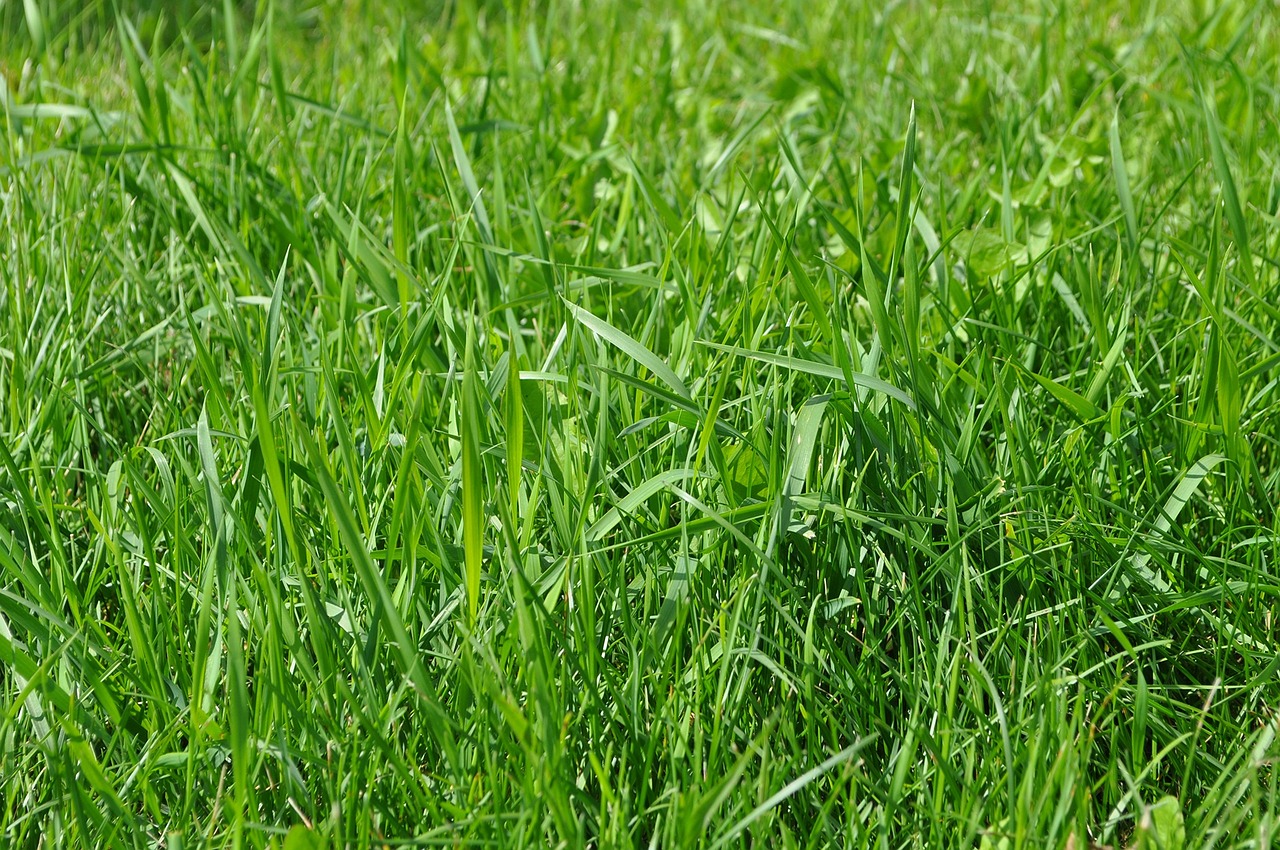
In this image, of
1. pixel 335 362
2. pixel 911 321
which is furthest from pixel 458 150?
pixel 911 321

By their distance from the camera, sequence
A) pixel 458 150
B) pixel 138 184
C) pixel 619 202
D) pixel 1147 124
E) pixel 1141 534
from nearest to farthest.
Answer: pixel 1141 534, pixel 458 150, pixel 138 184, pixel 619 202, pixel 1147 124

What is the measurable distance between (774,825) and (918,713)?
0.60ft

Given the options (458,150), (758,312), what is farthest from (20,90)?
(758,312)

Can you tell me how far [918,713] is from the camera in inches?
47.1

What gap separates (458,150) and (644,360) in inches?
25.1

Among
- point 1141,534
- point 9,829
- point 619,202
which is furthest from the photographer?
point 619,202

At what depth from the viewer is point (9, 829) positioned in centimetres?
112

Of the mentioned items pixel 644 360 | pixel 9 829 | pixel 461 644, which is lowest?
pixel 9 829

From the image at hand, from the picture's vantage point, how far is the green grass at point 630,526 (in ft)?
3.72

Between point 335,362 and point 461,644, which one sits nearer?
point 461,644

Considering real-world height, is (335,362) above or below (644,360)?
below

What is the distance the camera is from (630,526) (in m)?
1.39

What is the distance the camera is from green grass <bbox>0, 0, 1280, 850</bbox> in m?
1.13

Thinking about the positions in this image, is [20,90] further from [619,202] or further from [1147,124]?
[1147,124]
